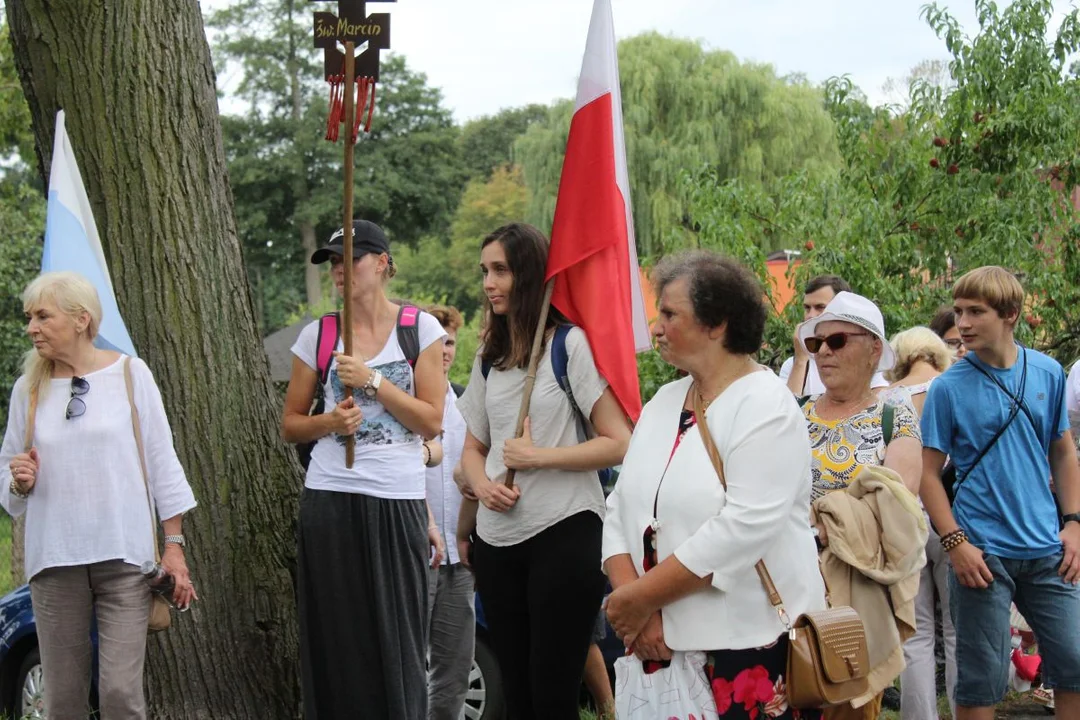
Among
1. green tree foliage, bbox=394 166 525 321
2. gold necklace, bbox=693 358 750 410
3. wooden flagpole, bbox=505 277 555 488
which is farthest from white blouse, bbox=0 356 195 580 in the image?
green tree foliage, bbox=394 166 525 321

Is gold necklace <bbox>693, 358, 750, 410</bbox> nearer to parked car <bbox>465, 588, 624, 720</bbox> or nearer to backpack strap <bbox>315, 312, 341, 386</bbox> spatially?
backpack strap <bbox>315, 312, 341, 386</bbox>

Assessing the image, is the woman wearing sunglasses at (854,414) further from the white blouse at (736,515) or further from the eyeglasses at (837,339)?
the white blouse at (736,515)

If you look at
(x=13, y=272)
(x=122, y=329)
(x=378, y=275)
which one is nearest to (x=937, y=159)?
(x=378, y=275)

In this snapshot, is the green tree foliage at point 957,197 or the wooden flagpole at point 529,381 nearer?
the wooden flagpole at point 529,381

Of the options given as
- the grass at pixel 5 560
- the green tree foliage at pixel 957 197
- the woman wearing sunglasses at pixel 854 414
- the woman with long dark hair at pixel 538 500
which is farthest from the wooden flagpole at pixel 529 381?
the grass at pixel 5 560

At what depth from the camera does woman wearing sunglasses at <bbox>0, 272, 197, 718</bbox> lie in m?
4.32

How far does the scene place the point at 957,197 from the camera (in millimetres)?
9305

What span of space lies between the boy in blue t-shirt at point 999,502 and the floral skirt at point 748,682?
66.5 inches

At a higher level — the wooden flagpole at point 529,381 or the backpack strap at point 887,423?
the wooden flagpole at point 529,381

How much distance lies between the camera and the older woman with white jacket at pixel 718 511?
3037mm

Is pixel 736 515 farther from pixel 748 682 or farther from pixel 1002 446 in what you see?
pixel 1002 446

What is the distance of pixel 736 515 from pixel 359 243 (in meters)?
2.31

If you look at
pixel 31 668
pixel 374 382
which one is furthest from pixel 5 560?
pixel 374 382

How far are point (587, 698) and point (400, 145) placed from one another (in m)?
47.1
